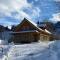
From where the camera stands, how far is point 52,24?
74.2 metres

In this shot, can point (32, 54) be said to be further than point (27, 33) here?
No

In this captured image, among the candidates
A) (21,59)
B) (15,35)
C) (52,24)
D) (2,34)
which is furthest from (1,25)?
(21,59)

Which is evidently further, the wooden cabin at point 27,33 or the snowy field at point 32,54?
the wooden cabin at point 27,33

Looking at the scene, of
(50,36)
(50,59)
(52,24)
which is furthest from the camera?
(52,24)

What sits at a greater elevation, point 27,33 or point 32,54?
point 27,33

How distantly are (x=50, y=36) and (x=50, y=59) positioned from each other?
46912 millimetres

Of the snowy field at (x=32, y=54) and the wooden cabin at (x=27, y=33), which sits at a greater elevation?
the wooden cabin at (x=27, y=33)

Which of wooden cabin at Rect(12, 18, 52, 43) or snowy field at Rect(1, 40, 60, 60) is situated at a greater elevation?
wooden cabin at Rect(12, 18, 52, 43)

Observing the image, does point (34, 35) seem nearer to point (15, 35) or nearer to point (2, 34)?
point (15, 35)

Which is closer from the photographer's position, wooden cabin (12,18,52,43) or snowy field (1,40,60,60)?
snowy field (1,40,60,60)

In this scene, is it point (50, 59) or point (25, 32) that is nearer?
point (50, 59)

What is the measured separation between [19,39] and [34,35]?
3.53 meters

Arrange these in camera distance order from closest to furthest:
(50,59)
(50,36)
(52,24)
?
(50,59)
(50,36)
(52,24)

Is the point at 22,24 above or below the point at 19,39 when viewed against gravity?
above
